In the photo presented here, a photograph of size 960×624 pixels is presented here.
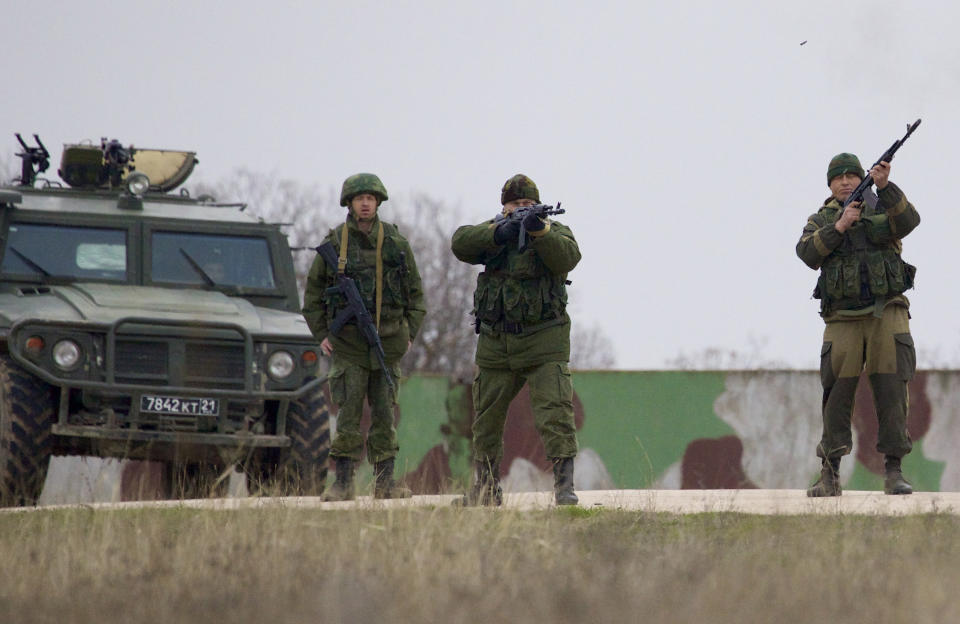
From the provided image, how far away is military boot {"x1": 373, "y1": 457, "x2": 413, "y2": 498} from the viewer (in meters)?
8.75

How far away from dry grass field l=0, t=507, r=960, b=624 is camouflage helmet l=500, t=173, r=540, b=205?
1.60 meters

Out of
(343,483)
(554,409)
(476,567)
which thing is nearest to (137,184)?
(343,483)

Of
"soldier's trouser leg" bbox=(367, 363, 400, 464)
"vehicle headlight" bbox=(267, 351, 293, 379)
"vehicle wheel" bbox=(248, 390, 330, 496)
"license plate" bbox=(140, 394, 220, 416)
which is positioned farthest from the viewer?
"vehicle headlight" bbox=(267, 351, 293, 379)

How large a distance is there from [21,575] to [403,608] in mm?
1744

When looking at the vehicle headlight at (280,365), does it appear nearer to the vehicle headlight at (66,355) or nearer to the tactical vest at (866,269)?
the vehicle headlight at (66,355)

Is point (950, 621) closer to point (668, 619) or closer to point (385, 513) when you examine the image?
point (668, 619)

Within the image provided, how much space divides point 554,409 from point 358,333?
1.30m

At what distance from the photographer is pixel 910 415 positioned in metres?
14.4

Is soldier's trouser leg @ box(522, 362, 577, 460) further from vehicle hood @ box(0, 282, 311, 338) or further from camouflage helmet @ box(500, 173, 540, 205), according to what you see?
vehicle hood @ box(0, 282, 311, 338)

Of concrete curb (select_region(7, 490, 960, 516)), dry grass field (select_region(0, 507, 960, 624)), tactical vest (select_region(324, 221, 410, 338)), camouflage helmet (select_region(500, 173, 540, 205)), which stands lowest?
dry grass field (select_region(0, 507, 960, 624))

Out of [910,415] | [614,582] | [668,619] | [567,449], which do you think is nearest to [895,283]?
[567,449]

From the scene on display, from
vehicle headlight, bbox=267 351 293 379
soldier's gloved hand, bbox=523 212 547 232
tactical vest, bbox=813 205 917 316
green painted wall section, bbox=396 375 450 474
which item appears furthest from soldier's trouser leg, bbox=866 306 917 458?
green painted wall section, bbox=396 375 450 474

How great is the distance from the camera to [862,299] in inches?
338

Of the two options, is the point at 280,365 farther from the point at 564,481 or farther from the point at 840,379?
the point at 840,379
